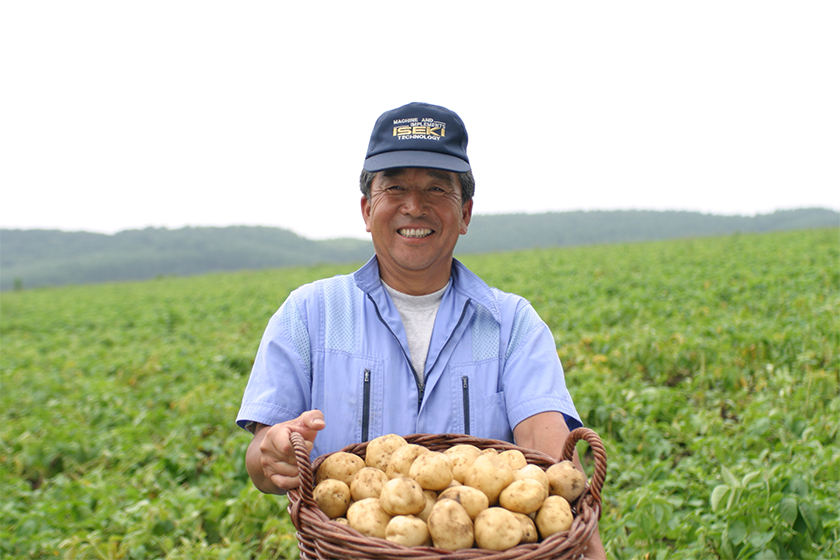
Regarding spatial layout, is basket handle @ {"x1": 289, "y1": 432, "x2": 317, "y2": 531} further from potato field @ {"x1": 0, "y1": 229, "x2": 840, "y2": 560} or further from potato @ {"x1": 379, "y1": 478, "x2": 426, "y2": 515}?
potato field @ {"x1": 0, "y1": 229, "x2": 840, "y2": 560}

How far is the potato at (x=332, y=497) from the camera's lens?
1.51m

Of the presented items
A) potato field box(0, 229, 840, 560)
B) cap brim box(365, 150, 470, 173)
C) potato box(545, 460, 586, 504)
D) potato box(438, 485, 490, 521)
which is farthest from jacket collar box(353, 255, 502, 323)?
potato field box(0, 229, 840, 560)

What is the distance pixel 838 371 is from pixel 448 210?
4831 mm

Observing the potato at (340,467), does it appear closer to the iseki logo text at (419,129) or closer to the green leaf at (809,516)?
the iseki logo text at (419,129)

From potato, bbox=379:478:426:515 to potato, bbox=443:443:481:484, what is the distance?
0.61 ft

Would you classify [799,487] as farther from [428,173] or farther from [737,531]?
[428,173]

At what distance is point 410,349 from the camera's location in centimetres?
201

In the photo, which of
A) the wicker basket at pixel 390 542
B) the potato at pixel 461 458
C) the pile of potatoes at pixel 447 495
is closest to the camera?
the wicker basket at pixel 390 542

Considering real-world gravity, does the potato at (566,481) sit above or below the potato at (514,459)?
below

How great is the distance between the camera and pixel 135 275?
66.4 meters

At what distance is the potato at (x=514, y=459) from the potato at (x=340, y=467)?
0.42m

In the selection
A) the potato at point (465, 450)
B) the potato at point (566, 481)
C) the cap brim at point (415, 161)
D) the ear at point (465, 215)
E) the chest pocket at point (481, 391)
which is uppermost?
the cap brim at point (415, 161)

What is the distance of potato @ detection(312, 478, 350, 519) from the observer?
1513mm

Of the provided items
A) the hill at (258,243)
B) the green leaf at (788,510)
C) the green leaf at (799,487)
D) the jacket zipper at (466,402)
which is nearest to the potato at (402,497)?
the jacket zipper at (466,402)
